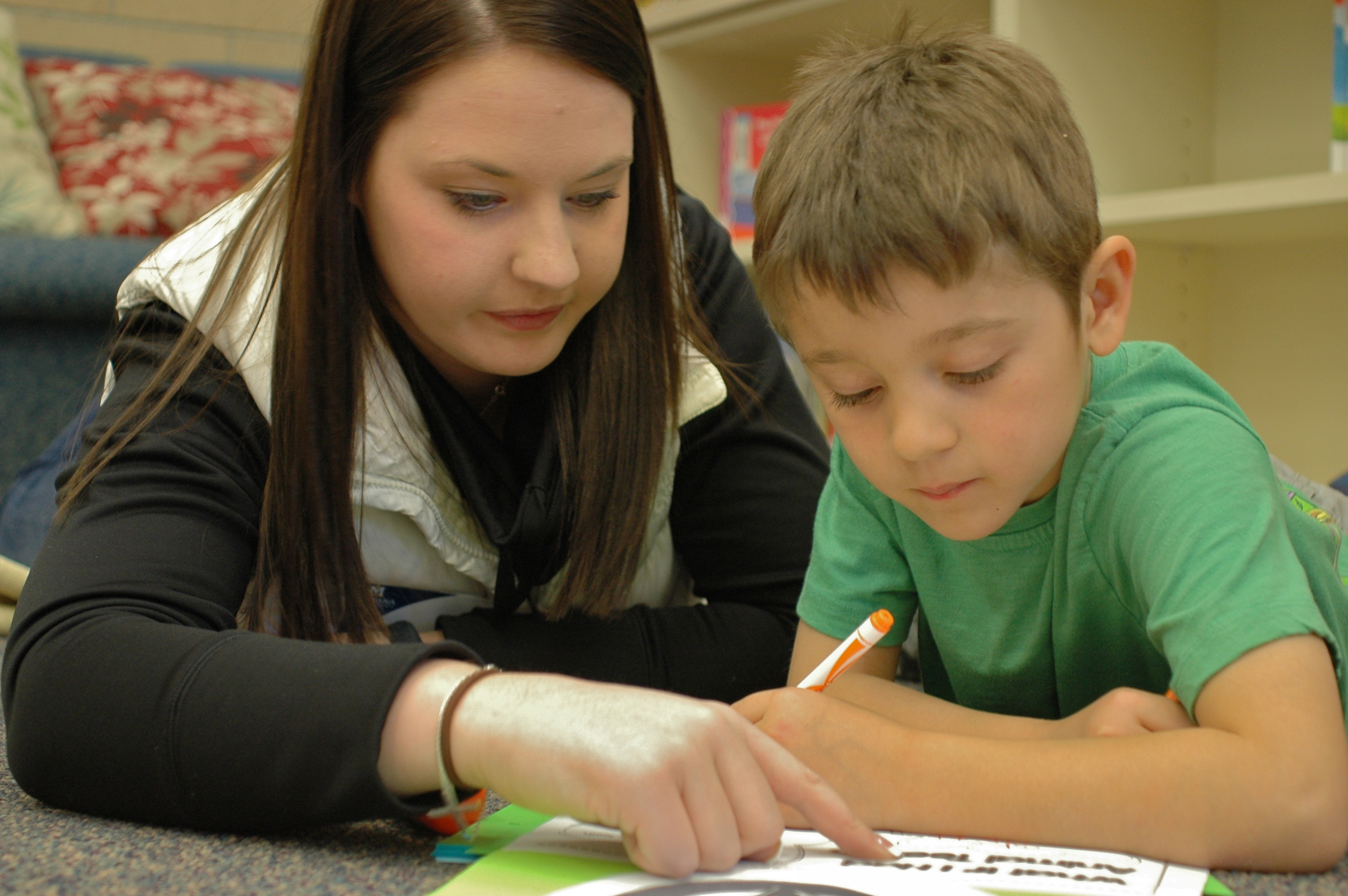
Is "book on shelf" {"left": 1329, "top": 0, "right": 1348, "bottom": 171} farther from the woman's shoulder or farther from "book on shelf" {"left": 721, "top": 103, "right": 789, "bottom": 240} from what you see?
the woman's shoulder

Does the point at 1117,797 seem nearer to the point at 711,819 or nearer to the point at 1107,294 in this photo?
the point at 711,819

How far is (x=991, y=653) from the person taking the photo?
792 mm

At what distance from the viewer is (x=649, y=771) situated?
496 millimetres

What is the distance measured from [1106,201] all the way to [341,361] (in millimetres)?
1043

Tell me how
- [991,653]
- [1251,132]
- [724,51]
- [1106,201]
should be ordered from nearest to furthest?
1. [991,653]
2. [1106,201]
3. [1251,132]
4. [724,51]

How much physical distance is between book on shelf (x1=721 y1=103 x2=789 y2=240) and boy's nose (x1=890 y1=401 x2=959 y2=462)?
1.45 m

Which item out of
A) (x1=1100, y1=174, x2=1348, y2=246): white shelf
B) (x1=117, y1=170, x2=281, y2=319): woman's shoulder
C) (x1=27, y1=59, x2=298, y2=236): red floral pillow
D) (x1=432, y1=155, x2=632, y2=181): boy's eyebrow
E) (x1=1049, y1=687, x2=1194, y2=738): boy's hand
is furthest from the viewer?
(x1=27, y1=59, x2=298, y2=236): red floral pillow

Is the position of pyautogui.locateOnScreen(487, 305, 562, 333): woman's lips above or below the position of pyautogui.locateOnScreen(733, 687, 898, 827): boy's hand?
above

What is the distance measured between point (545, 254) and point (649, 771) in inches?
17.3

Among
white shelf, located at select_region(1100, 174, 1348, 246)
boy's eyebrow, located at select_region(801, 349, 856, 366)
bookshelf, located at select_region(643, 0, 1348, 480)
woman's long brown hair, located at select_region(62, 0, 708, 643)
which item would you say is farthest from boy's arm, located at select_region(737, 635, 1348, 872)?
bookshelf, located at select_region(643, 0, 1348, 480)

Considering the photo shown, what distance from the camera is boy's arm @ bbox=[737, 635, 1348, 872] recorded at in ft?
1.74

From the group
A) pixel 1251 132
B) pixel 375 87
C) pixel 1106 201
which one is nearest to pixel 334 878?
pixel 375 87

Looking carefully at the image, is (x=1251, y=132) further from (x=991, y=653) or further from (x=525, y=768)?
A: (x=525, y=768)

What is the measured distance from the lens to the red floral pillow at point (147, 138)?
79.0 inches
